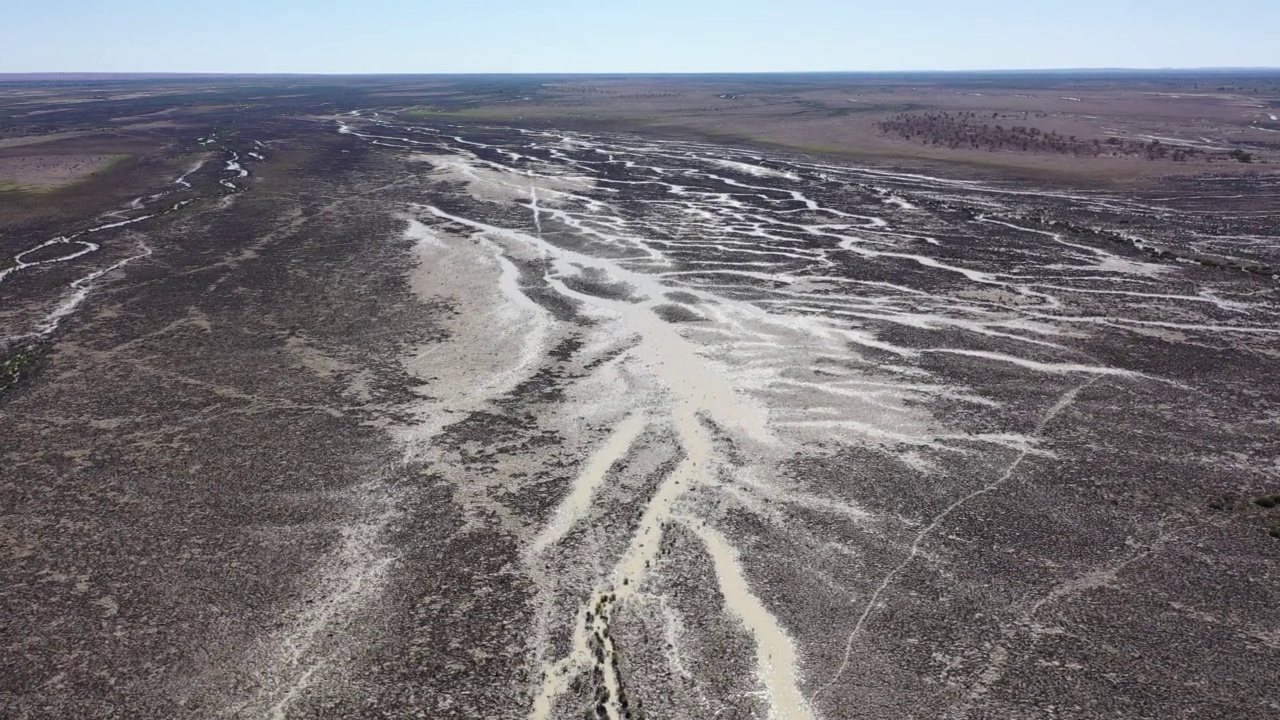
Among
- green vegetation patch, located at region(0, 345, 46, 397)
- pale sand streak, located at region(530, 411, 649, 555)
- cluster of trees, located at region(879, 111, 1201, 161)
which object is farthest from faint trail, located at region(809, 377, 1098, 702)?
cluster of trees, located at region(879, 111, 1201, 161)

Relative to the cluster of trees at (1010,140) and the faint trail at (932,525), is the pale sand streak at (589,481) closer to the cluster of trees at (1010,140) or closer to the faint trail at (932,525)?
the faint trail at (932,525)

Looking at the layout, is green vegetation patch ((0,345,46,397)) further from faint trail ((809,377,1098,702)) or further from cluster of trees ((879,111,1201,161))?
cluster of trees ((879,111,1201,161))

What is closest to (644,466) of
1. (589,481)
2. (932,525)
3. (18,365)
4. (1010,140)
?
(589,481)

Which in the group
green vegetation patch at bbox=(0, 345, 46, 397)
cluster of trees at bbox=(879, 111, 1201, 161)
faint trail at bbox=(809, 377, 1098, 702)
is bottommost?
faint trail at bbox=(809, 377, 1098, 702)

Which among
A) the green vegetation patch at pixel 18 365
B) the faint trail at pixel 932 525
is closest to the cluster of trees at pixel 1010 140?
the faint trail at pixel 932 525

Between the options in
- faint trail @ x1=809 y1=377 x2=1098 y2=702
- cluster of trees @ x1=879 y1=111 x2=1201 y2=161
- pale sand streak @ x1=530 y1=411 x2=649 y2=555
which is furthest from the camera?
cluster of trees @ x1=879 y1=111 x2=1201 y2=161
